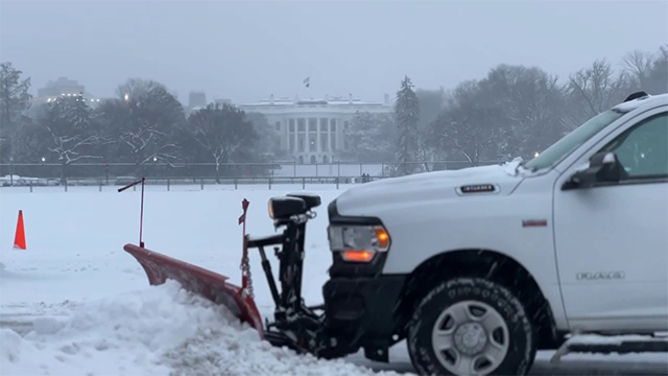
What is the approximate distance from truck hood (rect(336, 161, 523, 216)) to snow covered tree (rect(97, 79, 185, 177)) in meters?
Answer: 44.4

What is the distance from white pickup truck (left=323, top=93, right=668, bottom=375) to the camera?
5742 mm

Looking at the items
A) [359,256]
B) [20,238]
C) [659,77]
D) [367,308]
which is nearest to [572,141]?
[359,256]

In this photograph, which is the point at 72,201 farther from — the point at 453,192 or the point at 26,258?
the point at 453,192

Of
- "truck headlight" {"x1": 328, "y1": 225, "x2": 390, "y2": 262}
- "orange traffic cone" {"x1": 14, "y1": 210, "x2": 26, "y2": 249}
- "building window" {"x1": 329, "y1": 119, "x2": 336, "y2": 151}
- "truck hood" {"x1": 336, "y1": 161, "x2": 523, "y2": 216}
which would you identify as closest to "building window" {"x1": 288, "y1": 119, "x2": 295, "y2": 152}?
"building window" {"x1": 329, "y1": 119, "x2": 336, "y2": 151}

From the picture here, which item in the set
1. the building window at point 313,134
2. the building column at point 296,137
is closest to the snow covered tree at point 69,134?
the building column at point 296,137

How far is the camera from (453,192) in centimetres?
603

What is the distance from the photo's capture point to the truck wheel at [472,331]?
573cm

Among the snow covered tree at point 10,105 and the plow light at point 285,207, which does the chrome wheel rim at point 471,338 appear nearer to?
the plow light at point 285,207

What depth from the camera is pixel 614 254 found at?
18.8 feet

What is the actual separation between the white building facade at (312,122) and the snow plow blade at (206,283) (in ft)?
233

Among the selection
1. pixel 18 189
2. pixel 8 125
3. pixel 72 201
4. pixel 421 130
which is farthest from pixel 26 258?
pixel 8 125

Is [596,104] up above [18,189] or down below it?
above

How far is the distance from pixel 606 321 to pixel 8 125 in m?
58.3

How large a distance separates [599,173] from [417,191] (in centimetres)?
120
